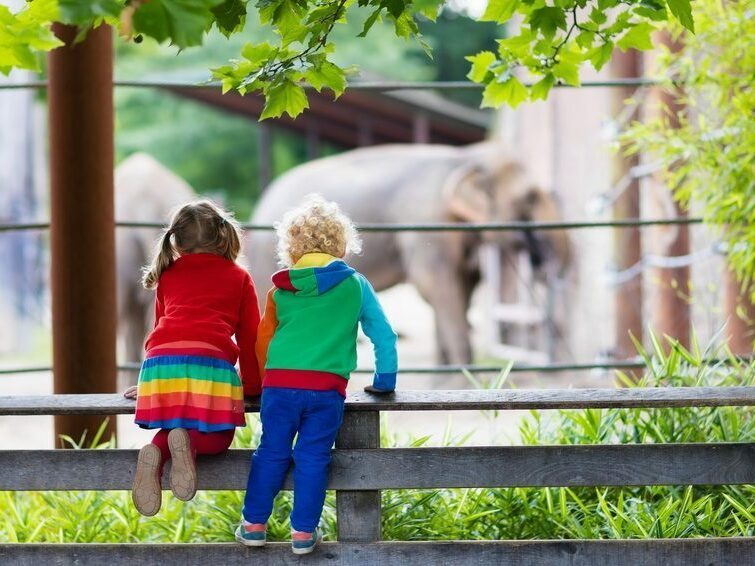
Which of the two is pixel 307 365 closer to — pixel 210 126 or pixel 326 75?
pixel 326 75

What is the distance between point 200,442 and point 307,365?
0.32 meters

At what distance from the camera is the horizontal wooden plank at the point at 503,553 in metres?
2.68

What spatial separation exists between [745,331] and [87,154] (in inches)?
102

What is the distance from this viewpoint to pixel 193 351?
9.00 feet

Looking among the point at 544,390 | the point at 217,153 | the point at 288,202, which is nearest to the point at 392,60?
the point at 217,153

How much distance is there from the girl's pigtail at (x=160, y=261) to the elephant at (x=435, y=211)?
20.8 feet

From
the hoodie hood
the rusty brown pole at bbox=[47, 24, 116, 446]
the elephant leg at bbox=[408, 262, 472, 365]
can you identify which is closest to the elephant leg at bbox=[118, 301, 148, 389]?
the elephant leg at bbox=[408, 262, 472, 365]

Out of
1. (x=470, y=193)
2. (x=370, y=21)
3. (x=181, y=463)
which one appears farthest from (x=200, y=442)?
(x=470, y=193)

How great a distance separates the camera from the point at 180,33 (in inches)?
63.3

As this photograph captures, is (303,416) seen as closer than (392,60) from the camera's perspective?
Yes

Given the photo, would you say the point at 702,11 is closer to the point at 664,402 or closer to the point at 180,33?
the point at 664,402

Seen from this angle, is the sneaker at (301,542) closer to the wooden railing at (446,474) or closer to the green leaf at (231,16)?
the wooden railing at (446,474)

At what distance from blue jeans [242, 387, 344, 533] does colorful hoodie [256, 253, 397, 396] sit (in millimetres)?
36

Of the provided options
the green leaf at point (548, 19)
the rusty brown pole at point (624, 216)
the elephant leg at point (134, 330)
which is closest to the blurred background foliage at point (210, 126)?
the elephant leg at point (134, 330)
